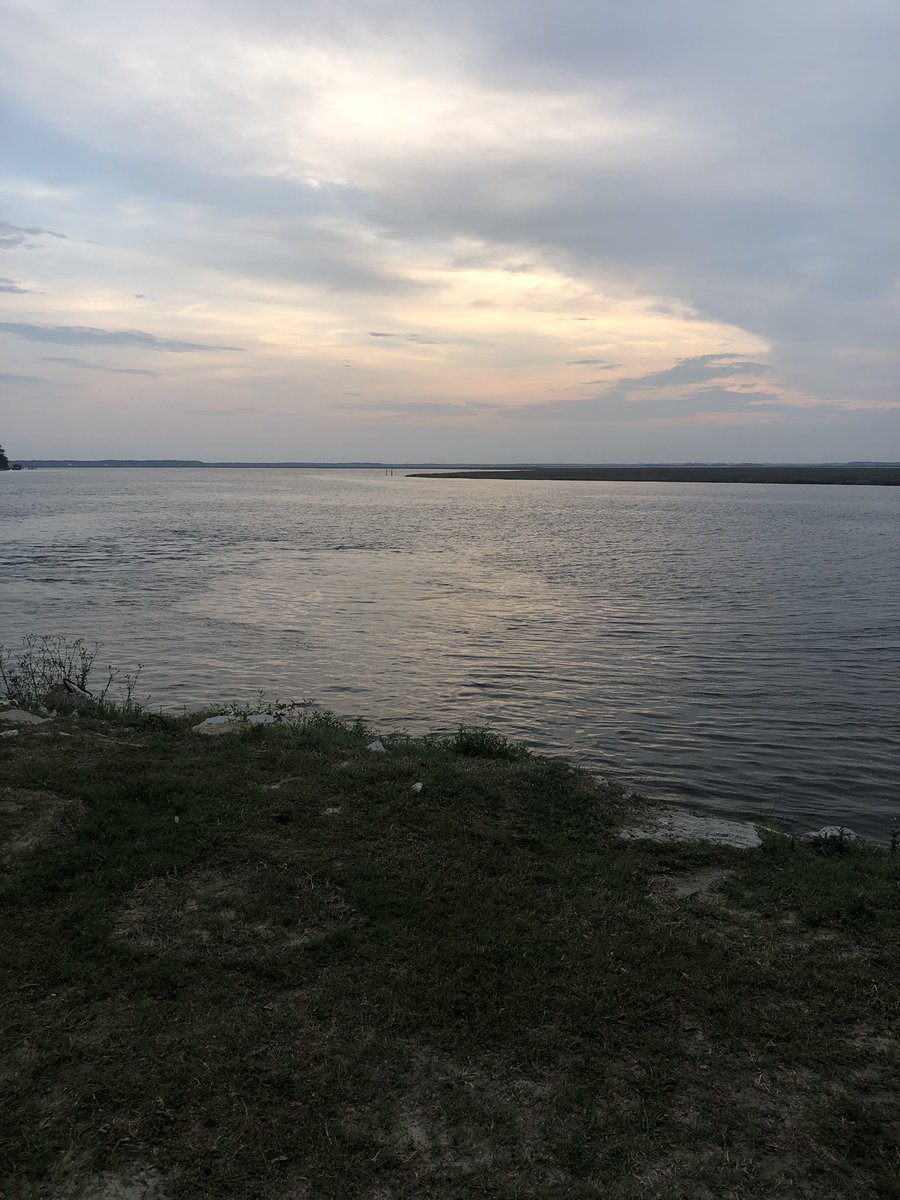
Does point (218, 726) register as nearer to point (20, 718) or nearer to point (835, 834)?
point (20, 718)

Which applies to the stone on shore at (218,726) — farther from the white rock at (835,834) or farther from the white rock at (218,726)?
the white rock at (835,834)

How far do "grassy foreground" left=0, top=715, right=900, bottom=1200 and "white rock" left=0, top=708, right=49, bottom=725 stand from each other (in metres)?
2.79

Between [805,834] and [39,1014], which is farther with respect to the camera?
[805,834]

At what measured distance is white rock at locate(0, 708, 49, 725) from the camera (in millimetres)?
11547

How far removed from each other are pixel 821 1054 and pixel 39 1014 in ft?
17.2

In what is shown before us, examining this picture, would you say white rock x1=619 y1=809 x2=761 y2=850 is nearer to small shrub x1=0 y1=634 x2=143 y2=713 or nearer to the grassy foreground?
the grassy foreground

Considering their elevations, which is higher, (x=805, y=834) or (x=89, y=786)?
(x=89, y=786)

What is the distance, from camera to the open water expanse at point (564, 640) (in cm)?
1316

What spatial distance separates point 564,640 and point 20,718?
47.3 feet

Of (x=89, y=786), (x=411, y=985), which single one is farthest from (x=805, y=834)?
(x=89, y=786)

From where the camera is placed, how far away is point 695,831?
29.8 ft

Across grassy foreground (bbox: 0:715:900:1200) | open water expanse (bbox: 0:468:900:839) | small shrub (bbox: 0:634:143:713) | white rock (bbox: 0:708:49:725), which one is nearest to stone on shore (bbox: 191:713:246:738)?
small shrub (bbox: 0:634:143:713)

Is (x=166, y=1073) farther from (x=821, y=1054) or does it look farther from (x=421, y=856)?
(x=821, y=1054)

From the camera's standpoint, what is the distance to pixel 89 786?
886cm
